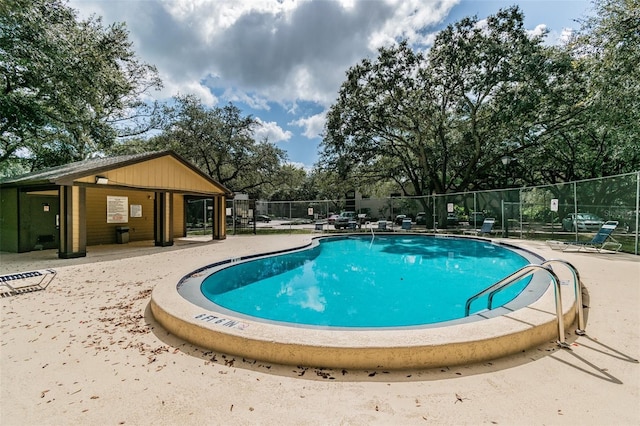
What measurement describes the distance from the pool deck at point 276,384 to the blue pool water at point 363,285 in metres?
1.97

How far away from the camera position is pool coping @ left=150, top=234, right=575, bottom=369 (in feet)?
8.04

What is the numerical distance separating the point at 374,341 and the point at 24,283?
6.78 meters

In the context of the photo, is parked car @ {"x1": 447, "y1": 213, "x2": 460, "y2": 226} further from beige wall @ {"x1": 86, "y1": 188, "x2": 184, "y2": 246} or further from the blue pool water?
beige wall @ {"x1": 86, "y1": 188, "x2": 184, "y2": 246}

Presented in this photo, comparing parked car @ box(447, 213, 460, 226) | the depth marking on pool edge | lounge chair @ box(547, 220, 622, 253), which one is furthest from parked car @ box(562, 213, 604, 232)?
the depth marking on pool edge

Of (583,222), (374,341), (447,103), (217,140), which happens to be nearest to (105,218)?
(217,140)

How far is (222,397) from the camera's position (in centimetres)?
208

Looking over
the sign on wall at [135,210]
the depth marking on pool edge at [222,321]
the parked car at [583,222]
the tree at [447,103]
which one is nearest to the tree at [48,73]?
the sign on wall at [135,210]

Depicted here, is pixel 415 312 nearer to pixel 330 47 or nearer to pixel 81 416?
pixel 81 416

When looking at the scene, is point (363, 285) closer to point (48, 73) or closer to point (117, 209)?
point (117, 209)

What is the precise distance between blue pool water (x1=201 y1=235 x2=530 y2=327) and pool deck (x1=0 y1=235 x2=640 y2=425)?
1970 millimetres

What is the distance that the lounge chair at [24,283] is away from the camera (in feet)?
15.7

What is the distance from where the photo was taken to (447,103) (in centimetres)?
1620

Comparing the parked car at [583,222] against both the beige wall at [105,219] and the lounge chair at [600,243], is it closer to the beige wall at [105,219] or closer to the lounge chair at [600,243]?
the lounge chair at [600,243]

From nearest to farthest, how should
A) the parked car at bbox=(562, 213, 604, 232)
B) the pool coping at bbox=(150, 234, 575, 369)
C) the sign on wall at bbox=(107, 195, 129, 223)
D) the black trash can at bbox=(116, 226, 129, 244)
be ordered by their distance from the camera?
1. the pool coping at bbox=(150, 234, 575, 369)
2. the sign on wall at bbox=(107, 195, 129, 223)
3. the black trash can at bbox=(116, 226, 129, 244)
4. the parked car at bbox=(562, 213, 604, 232)
